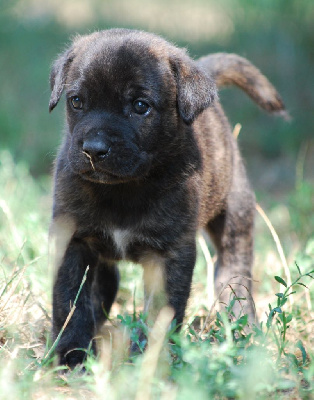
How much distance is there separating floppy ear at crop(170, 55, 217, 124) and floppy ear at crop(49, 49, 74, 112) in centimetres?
55

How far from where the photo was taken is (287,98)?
9.23 m

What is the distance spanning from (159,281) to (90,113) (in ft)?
3.00

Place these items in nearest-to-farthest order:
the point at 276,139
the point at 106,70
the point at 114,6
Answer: the point at 106,70, the point at 276,139, the point at 114,6

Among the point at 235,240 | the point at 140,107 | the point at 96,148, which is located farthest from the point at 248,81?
the point at 96,148

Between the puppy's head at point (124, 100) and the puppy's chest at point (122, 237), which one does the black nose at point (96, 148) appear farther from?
the puppy's chest at point (122, 237)

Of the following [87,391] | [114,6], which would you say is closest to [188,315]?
[87,391]

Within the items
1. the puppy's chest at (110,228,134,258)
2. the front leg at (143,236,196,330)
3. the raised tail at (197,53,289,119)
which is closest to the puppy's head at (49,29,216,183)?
the puppy's chest at (110,228,134,258)

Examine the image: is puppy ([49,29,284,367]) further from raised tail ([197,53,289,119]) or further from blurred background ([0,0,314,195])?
blurred background ([0,0,314,195])

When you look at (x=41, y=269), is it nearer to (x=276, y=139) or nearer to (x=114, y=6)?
(x=276, y=139)

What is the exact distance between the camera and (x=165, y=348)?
115 inches

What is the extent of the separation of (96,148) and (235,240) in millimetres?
1710

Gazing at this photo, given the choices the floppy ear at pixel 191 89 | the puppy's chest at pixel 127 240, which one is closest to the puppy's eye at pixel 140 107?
the floppy ear at pixel 191 89

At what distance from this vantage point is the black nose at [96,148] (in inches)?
123

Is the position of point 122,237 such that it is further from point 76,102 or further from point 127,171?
point 76,102
